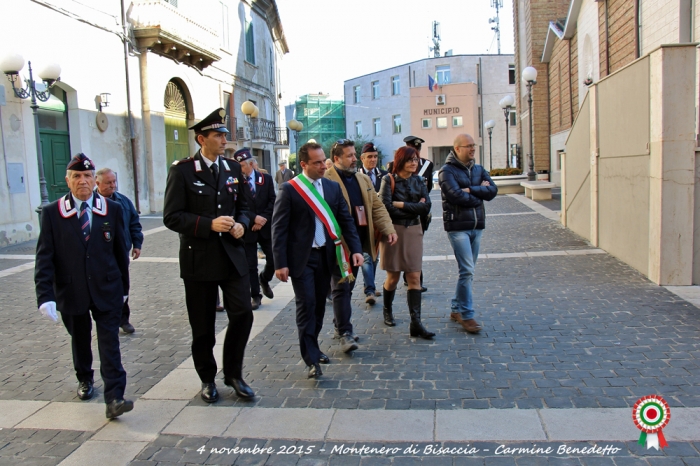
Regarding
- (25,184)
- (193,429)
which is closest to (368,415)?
(193,429)

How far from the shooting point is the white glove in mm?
3996

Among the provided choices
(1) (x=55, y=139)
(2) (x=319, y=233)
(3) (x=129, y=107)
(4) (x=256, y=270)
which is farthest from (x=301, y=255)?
(3) (x=129, y=107)

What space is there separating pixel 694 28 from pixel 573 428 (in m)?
10.4

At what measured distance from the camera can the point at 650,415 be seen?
3521 mm

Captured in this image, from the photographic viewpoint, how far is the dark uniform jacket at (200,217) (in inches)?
167

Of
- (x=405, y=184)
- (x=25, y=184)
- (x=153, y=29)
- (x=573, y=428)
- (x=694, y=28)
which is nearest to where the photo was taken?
(x=573, y=428)

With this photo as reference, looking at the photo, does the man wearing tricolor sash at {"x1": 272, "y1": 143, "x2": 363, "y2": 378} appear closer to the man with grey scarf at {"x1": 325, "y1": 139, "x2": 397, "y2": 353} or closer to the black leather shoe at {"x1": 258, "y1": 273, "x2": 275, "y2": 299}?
the man with grey scarf at {"x1": 325, "y1": 139, "x2": 397, "y2": 353}

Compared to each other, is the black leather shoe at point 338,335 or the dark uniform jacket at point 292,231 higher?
the dark uniform jacket at point 292,231

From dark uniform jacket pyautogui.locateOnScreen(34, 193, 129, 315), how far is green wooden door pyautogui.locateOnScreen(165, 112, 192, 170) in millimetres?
18380

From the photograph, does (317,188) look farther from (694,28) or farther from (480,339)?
(694,28)

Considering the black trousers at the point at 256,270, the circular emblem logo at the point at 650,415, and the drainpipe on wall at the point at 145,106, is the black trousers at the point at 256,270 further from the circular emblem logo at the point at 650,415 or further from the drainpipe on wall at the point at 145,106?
the drainpipe on wall at the point at 145,106

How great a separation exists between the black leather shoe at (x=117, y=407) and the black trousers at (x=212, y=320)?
540 mm

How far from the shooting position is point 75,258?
4.26 meters

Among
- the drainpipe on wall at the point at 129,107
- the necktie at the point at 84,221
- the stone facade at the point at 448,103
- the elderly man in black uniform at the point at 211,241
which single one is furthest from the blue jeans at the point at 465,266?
the stone facade at the point at 448,103
